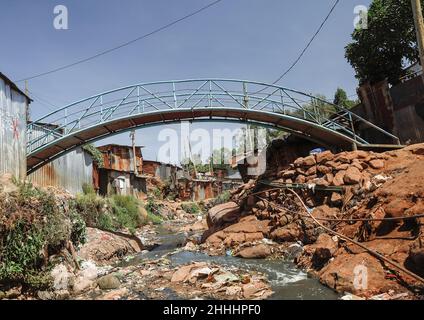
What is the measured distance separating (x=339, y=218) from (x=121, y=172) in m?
21.5

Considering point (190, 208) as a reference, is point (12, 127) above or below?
above

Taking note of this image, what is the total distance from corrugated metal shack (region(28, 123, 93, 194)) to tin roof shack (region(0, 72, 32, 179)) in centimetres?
147

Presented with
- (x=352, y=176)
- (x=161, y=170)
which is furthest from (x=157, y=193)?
(x=352, y=176)

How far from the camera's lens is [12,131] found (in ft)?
39.7

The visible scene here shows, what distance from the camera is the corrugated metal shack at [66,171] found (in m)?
15.8

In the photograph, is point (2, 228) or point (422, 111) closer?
point (2, 228)

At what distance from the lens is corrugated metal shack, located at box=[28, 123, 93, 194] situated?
51.8 ft

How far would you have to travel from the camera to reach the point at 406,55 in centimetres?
1923

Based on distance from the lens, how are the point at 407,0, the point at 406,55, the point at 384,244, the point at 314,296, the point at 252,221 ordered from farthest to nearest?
the point at 406,55 → the point at 407,0 → the point at 252,221 → the point at 384,244 → the point at 314,296

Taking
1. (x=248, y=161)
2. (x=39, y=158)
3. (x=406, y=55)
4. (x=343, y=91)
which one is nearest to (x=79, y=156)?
(x=39, y=158)

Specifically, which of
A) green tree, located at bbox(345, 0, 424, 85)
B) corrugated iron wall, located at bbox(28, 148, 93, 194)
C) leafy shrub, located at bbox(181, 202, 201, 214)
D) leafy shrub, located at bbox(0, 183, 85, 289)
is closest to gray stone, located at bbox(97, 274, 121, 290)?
leafy shrub, located at bbox(0, 183, 85, 289)

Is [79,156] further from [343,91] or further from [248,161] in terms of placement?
[343,91]

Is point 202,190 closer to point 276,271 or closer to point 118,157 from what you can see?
point 118,157
